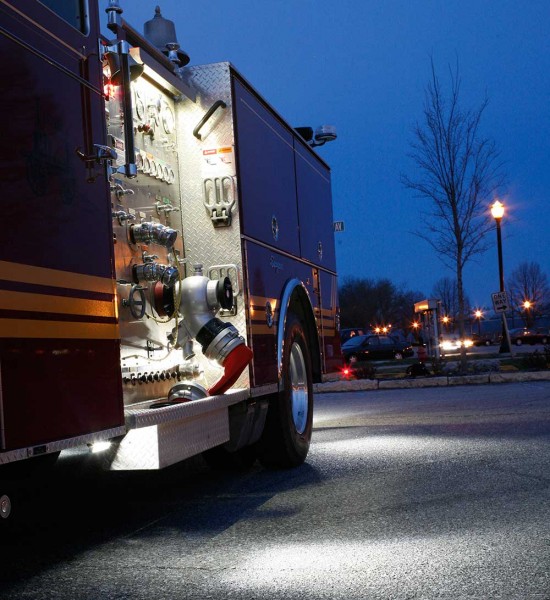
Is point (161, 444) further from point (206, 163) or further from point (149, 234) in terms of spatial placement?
point (206, 163)

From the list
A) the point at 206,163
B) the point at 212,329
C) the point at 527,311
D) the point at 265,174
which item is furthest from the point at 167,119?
the point at 527,311

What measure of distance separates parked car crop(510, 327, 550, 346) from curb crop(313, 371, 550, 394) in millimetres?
48825

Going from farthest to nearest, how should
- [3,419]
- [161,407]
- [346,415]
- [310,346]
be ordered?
[346,415] < [310,346] < [161,407] < [3,419]

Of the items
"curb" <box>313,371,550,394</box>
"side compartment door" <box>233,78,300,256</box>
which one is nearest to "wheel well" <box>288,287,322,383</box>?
"side compartment door" <box>233,78,300,256</box>

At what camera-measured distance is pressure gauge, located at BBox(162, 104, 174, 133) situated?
6819 millimetres

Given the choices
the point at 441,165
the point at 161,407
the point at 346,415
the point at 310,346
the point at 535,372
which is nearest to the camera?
the point at 161,407

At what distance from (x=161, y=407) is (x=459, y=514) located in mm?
1991

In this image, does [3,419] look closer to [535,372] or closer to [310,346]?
[310,346]

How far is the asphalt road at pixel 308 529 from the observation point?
13.7 ft

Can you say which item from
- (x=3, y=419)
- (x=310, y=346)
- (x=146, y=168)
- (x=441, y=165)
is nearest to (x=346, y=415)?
(x=310, y=346)

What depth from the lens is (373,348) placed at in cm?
4075

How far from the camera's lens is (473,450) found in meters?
8.38

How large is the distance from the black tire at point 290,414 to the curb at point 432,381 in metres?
11.7

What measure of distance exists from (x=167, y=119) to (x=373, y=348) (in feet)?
113
